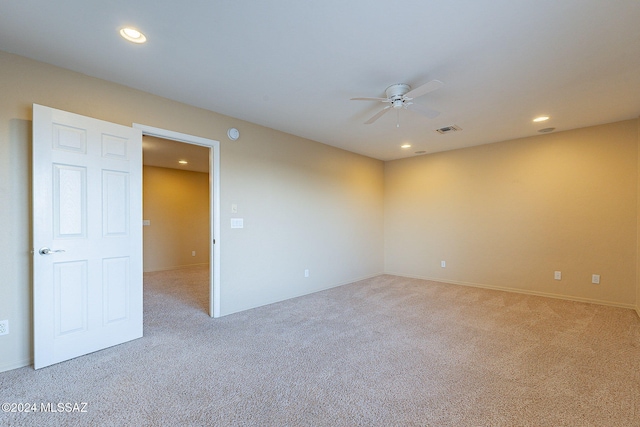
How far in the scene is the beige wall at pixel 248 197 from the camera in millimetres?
2268

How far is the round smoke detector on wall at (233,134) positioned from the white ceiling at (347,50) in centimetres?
28

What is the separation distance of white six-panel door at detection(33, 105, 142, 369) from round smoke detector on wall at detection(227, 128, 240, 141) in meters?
1.07

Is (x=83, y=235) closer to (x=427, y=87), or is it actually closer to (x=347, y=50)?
(x=347, y=50)

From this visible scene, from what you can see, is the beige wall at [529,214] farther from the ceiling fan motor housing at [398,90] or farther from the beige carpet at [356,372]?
the ceiling fan motor housing at [398,90]

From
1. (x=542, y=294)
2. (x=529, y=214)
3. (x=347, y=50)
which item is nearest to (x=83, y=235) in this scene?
(x=347, y=50)

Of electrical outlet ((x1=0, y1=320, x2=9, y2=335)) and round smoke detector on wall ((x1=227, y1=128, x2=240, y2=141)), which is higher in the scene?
round smoke detector on wall ((x1=227, y1=128, x2=240, y2=141))

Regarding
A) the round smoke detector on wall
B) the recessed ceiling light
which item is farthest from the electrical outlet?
the round smoke detector on wall

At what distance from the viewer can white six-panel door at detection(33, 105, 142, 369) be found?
226 centimetres

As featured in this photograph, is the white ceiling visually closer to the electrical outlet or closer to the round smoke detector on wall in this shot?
the round smoke detector on wall

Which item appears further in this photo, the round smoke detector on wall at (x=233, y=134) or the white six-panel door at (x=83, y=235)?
the round smoke detector on wall at (x=233, y=134)

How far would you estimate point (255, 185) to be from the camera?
12.9 ft

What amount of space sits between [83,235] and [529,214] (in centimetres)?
584

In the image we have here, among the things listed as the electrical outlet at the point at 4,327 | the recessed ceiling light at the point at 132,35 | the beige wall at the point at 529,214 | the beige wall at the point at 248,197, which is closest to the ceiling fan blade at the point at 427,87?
the recessed ceiling light at the point at 132,35

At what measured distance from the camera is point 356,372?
2.24 meters
